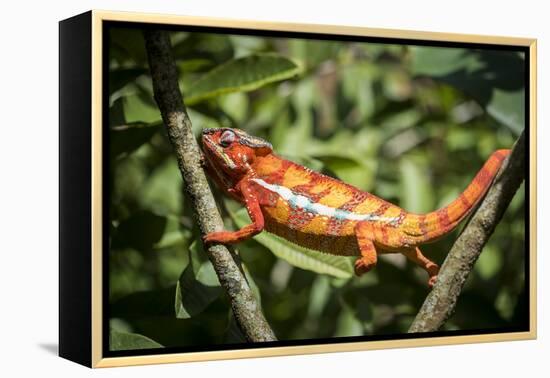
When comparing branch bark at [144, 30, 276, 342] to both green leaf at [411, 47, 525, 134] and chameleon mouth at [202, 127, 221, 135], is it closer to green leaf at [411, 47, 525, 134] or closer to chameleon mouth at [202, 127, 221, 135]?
chameleon mouth at [202, 127, 221, 135]

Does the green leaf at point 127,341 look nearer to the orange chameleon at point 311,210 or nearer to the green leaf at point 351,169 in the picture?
the orange chameleon at point 311,210

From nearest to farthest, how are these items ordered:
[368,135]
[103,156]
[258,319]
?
[103,156], [258,319], [368,135]

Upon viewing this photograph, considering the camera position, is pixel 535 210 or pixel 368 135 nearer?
pixel 368 135

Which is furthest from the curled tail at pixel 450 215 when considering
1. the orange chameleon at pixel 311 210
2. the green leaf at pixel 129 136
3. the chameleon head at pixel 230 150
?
the green leaf at pixel 129 136

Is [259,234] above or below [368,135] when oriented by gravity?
below

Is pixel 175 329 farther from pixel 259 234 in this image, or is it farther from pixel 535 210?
pixel 535 210

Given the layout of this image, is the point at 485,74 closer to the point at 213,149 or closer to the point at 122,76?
the point at 213,149

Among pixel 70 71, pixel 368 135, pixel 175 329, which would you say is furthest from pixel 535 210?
pixel 70 71
